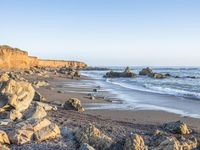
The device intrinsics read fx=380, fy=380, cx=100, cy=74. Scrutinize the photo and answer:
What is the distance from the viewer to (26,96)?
13.0 metres

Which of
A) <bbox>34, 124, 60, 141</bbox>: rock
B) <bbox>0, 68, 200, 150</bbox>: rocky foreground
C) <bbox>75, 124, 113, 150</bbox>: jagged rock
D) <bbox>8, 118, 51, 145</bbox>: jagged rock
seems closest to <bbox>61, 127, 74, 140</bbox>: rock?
<bbox>0, 68, 200, 150</bbox>: rocky foreground

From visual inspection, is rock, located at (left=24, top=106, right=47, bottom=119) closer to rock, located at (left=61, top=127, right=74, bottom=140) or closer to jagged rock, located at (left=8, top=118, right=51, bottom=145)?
rock, located at (left=61, top=127, right=74, bottom=140)

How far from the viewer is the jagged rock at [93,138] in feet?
26.7

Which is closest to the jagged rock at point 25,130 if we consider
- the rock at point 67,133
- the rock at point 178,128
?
the rock at point 67,133

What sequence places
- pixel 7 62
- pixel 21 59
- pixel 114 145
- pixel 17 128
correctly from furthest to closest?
pixel 21 59 < pixel 7 62 < pixel 17 128 < pixel 114 145

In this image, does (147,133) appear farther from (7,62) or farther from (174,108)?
(7,62)

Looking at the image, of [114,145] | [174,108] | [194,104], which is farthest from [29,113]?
[194,104]

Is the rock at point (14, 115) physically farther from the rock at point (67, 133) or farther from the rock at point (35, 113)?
the rock at point (67, 133)

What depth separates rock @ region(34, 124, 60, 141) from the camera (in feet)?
28.3

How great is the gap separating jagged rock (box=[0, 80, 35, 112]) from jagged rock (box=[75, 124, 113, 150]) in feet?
13.7

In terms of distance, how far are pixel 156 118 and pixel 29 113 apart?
612cm

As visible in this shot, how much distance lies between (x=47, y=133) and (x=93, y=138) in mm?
1179

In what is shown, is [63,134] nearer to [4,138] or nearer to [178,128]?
[4,138]

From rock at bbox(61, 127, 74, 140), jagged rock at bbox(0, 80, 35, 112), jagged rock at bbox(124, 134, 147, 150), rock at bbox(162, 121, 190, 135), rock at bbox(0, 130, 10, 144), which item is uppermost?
jagged rock at bbox(0, 80, 35, 112)
